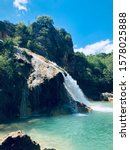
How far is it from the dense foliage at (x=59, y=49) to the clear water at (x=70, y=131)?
67.0 feet

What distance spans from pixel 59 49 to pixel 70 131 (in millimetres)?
30192

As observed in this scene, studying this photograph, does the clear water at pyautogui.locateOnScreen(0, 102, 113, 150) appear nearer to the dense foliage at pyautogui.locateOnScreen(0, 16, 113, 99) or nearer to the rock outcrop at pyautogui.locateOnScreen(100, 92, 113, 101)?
the rock outcrop at pyautogui.locateOnScreen(100, 92, 113, 101)

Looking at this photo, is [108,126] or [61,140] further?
[108,126]

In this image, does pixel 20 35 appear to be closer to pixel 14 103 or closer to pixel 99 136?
pixel 14 103

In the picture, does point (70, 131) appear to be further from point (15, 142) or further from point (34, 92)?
point (34, 92)

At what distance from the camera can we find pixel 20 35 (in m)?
46.1

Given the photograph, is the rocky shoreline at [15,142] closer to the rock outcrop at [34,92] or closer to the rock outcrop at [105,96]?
the rock outcrop at [34,92]

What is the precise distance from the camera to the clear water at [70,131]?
1553 cm

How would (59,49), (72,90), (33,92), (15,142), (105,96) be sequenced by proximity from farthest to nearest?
(59,49) < (105,96) < (72,90) < (33,92) < (15,142)

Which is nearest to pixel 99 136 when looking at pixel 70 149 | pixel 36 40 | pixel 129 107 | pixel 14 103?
pixel 70 149

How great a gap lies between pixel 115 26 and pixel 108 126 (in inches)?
644

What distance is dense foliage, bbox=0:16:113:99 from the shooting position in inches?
1780

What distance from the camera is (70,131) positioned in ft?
62.3

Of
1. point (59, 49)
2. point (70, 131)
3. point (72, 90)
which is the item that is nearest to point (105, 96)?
point (59, 49)
